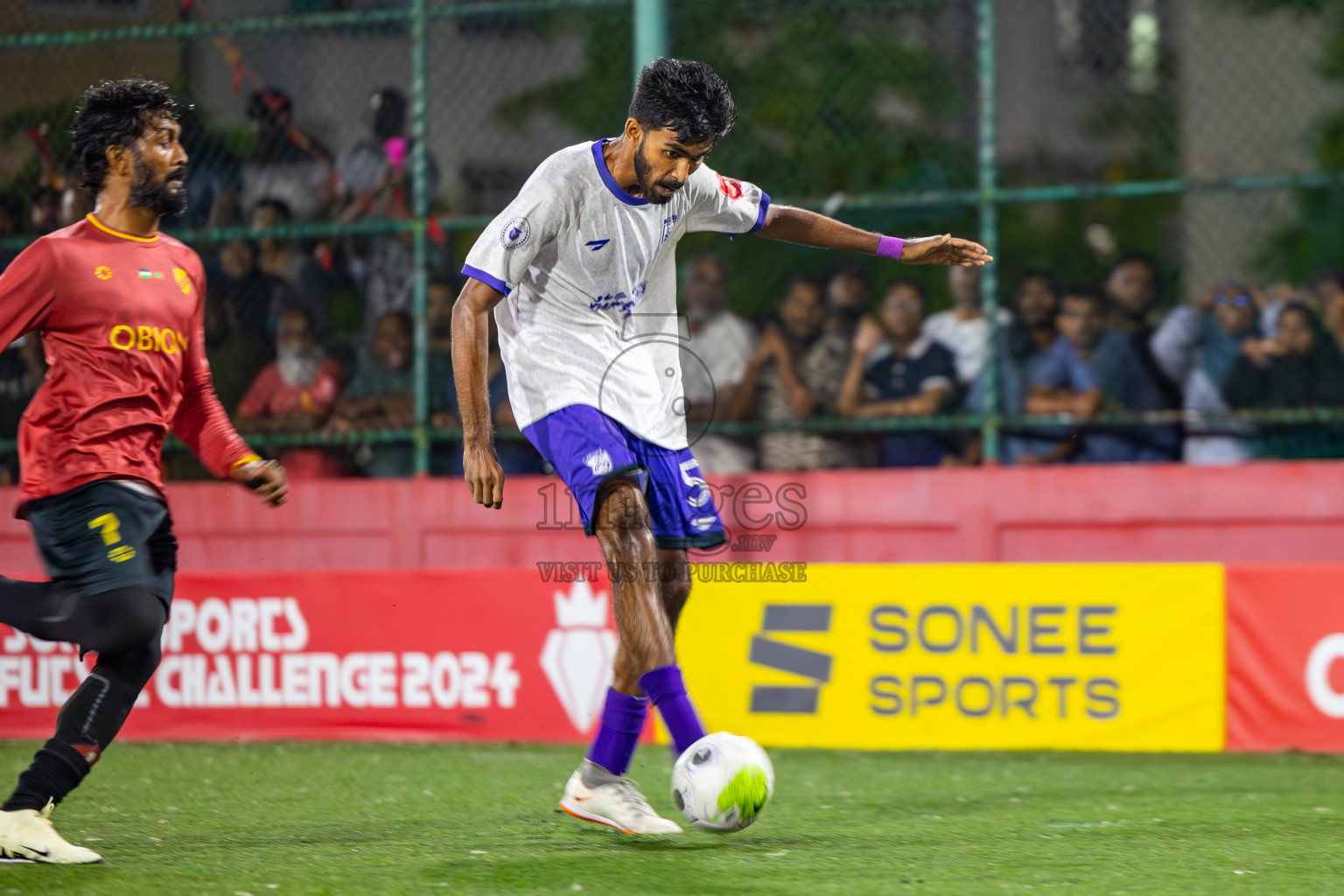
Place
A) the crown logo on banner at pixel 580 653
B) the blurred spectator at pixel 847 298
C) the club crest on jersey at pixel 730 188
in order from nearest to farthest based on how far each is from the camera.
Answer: the club crest on jersey at pixel 730 188 → the crown logo on banner at pixel 580 653 → the blurred spectator at pixel 847 298

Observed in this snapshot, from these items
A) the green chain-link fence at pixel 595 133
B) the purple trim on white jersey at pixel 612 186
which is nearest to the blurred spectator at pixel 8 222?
the green chain-link fence at pixel 595 133

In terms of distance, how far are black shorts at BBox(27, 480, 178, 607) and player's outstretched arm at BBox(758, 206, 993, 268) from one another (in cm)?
193

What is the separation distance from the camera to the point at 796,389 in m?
7.96

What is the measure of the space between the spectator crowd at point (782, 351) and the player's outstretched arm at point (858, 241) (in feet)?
9.49

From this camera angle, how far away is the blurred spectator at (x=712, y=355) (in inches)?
314

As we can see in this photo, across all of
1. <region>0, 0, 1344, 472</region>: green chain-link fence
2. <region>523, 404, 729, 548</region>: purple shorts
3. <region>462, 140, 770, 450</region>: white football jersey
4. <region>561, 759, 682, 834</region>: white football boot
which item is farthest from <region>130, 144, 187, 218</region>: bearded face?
<region>0, 0, 1344, 472</region>: green chain-link fence

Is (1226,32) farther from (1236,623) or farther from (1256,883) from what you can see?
(1256,883)

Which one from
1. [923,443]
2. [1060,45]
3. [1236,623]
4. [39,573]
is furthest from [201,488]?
[1060,45]

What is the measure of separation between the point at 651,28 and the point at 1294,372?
137 inches

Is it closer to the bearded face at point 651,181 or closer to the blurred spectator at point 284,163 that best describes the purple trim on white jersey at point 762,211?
the bearded face at point 651,181

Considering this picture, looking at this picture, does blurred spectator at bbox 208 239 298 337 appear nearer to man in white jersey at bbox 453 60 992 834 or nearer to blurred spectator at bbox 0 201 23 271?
blurred spectator at bbox 0 201 23 271

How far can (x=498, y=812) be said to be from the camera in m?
4.94

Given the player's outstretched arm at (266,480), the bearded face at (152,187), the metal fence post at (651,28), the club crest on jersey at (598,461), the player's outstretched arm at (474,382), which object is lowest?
the player's outstretched arm at (266,480)

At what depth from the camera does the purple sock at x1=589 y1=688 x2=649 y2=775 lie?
4.46 m
